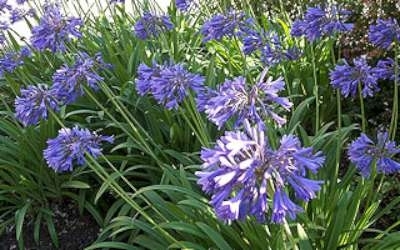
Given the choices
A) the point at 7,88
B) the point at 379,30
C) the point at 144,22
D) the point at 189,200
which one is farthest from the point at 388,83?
the point at 7,88

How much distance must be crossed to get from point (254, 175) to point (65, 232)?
2533mm

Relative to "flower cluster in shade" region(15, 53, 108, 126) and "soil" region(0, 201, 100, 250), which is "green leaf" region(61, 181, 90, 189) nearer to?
"soil" region(0, 201, 100, 250)

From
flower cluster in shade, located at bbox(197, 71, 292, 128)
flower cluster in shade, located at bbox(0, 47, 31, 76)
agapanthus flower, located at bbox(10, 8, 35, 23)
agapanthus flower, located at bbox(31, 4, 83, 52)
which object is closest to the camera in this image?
flower cluster in shade, located at bbox(197, 71, 292, 128)

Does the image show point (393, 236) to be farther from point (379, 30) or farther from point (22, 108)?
point (22, 108)

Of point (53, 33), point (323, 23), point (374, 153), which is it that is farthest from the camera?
point (53, 33)

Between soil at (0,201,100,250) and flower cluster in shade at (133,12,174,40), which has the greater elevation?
flower cluster in shade at (133,12,174,40)

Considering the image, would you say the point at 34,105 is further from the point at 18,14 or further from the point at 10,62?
the point at 18,14

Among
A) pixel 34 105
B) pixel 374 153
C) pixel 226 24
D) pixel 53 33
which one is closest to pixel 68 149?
pixel 34 105

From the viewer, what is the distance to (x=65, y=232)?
4.05 metres

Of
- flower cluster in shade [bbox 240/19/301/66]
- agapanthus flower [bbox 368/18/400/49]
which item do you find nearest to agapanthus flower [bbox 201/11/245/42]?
flower cluster in shade [bbox 240/19/301/66]

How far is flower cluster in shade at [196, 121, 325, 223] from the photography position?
5.88ft

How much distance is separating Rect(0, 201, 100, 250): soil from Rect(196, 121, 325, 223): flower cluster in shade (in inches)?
87.5

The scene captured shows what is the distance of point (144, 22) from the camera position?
3.88 meters

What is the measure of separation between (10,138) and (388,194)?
8.52 ft
